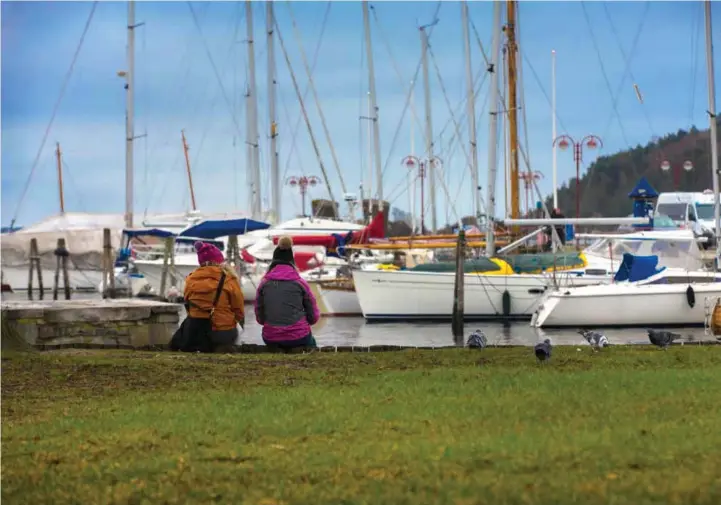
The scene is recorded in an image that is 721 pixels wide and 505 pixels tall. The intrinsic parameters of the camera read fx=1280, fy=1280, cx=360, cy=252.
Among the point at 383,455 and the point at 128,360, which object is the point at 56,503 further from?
the point at 128,360

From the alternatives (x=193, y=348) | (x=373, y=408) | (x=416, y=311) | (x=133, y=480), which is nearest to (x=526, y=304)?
(x=416, y=311)

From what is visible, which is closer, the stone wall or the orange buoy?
the stone wall

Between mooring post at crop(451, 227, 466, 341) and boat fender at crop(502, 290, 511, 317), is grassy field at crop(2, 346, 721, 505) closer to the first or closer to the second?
mooring post at crop(451, 227, 466, 341)

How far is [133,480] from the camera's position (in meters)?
7.70

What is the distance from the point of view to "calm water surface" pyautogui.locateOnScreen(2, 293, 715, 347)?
3284cm

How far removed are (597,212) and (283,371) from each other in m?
55.8

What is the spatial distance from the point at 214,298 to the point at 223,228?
117 feet

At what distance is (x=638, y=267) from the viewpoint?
3925 centimetres

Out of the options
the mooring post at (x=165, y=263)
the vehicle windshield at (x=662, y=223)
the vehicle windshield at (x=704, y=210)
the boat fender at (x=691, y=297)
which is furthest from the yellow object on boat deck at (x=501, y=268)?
the mooring post at (x=165, y=263)

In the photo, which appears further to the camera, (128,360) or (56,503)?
(128,360)

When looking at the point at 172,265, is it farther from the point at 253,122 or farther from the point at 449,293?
the point at 449,293

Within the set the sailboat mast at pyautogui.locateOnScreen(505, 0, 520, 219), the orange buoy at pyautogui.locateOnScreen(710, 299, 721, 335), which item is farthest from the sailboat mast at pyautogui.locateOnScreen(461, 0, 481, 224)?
the orange buoy at pyautogui.locateOnScreen(710, 299, 721, 335)

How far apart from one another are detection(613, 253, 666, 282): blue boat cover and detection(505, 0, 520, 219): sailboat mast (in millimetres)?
5968

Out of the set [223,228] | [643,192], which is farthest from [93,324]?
[643,192]
